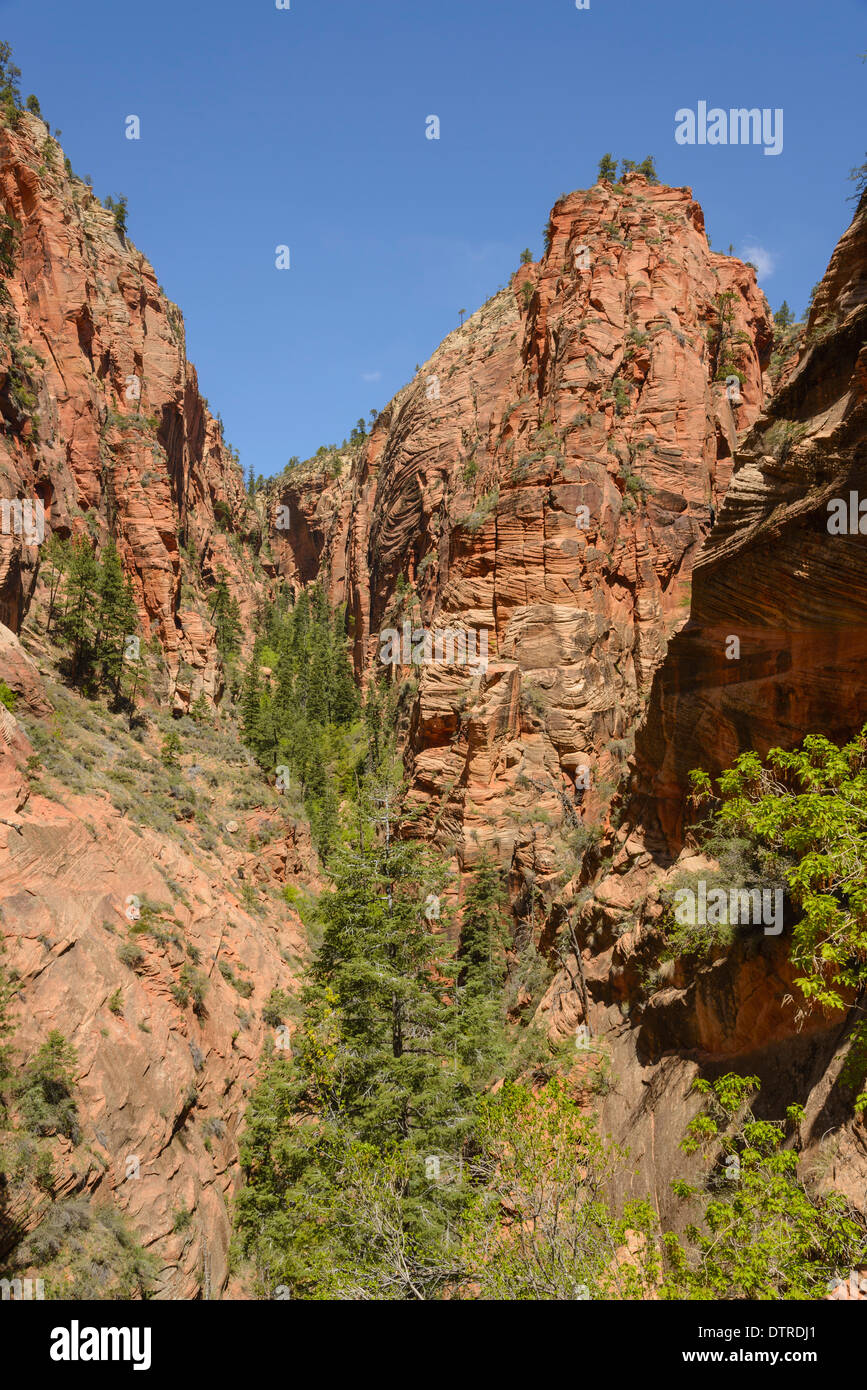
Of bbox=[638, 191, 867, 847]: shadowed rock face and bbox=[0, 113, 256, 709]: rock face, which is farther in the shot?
bbox=[0, 113, 256, 709]: rock face

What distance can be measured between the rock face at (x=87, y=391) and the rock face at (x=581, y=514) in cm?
1943

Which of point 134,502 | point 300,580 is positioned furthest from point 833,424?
point 300,580

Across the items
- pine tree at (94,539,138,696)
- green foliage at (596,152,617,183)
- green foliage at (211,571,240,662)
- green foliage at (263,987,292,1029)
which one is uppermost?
green foliage at (596,152,617,183)

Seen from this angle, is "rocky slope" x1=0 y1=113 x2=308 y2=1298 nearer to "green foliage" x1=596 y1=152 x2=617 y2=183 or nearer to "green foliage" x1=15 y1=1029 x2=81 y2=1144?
"green foliage" x1=15 y1=1029 x2=81 y2=1144

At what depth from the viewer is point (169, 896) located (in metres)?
25.1

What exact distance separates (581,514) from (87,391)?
3308 cm

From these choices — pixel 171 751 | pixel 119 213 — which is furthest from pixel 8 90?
pixel 171 751

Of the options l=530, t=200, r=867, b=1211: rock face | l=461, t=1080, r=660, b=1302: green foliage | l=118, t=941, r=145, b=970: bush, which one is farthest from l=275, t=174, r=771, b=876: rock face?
l=461, t=1080, r=660, b=1302: green foliage

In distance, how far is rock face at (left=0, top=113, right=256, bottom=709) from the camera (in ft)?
134

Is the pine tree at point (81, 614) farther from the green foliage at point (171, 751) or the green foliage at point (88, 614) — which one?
the green foliage at point (171, 751)

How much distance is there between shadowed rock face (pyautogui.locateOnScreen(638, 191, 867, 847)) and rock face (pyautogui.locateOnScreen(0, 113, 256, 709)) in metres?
29.1

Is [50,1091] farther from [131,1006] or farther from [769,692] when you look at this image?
[769,692]
